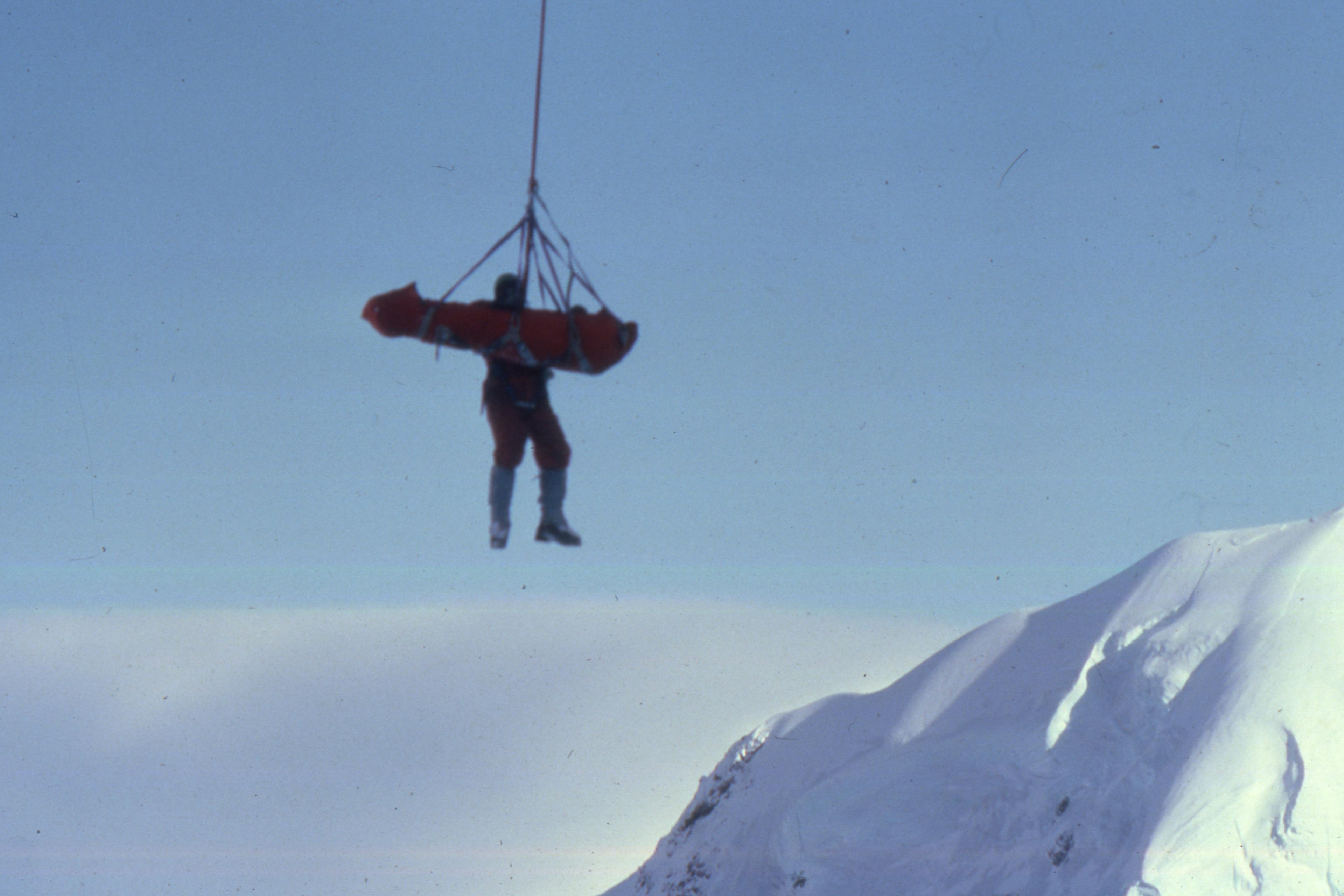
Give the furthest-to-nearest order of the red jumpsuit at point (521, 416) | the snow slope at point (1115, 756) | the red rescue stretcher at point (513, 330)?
the snow slope at point (1115, 756) < the red jumpsuit at point (521, 416) < the red rescue stretcher at point (513, 330)

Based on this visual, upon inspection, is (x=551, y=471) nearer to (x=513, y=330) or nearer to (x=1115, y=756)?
(x=513, y=330)

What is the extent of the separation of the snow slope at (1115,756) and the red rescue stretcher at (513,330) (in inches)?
1055

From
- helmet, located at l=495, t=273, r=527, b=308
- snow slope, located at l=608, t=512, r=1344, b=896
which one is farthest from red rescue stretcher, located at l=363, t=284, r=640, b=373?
snow slope, located at l=608, t=512, r=1344, b=896

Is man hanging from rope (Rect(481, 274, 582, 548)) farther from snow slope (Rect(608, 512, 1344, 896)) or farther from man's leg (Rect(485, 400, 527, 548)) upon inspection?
snow slope (Rect(608, 512, 1344, 896))

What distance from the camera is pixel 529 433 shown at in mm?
9633

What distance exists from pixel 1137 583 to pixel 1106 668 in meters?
3.89

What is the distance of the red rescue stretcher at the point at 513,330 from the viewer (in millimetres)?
8836

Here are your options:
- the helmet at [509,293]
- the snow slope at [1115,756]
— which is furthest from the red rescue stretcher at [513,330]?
the snow slope at [1115,756]

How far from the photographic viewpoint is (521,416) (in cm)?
952

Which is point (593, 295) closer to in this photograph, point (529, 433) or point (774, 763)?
point (529, 433)

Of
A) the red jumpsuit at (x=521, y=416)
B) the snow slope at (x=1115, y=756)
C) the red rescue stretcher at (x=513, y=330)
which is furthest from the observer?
the snow slope at (x=1115, y=756)

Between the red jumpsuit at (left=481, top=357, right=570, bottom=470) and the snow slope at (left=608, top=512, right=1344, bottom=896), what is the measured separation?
86.2 ft

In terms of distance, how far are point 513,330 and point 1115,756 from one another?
3491cm

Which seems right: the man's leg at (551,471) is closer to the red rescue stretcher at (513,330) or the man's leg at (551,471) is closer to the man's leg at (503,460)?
the man's leg at (503,460)
